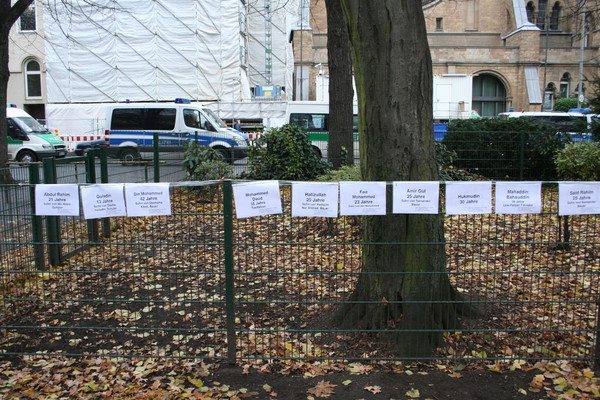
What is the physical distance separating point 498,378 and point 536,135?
9.76 meters

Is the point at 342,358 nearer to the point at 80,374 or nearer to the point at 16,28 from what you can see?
the point at 80,374

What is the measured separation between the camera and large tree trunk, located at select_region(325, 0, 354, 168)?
1164 centimetres

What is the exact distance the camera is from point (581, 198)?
3895mm

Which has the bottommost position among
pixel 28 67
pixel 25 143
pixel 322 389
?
pixel 322 389

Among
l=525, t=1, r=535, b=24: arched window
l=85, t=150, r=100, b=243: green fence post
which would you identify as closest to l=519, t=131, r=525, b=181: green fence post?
l=85, t=150, r=100, b=243: green fence post

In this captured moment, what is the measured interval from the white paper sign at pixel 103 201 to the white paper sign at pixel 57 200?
125 mm

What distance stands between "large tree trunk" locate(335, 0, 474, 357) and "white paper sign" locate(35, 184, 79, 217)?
2331mm


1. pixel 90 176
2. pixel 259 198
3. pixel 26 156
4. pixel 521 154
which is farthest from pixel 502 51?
pixel 259 198

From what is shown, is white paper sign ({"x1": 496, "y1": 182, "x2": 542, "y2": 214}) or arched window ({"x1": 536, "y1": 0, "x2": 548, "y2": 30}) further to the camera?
arched window ({"x1": 536, "y1": 0, "x2": 548, "y2": 30})

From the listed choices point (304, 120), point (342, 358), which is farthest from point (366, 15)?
A: point (304, 120)

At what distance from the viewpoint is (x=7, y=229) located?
206 inches

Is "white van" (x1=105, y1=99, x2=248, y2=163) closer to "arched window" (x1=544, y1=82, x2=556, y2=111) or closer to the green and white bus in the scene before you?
the green and white bus

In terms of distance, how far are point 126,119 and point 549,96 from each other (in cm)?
3638

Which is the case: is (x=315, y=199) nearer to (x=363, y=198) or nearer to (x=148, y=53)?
(x=363, y=198)
